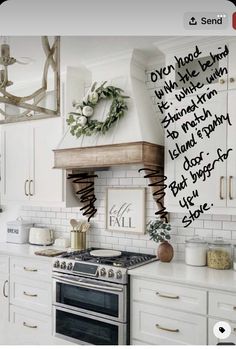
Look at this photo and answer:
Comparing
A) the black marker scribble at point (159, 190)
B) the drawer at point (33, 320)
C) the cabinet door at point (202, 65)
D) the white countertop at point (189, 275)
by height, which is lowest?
the drawer at point (33, 320)

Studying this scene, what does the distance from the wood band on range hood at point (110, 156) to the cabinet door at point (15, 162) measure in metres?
0.44

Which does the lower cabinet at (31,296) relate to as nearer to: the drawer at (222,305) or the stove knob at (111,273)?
the stove knob at (111,273)

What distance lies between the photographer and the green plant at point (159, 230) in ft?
6.22

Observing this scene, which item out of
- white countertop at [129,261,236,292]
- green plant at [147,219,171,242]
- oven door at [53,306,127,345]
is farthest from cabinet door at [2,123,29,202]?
white countertop at [129,261,236,292]

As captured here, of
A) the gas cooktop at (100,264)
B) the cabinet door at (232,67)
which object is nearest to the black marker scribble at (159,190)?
the gas cooktop at (100,264)

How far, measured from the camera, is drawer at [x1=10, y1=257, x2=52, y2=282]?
2086mm

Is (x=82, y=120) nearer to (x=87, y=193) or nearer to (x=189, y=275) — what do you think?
(x=87, y=193)

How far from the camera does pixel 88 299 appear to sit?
1816mm

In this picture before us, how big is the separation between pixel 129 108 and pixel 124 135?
0.17 m

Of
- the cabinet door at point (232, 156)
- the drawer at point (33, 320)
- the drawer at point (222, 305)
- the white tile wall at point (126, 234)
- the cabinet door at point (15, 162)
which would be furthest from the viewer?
the cabinet door at point (15, 162)

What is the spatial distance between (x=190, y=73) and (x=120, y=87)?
42cm

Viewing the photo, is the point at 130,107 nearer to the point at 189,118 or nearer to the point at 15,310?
the point at 189,118

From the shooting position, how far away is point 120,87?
198 centimetres

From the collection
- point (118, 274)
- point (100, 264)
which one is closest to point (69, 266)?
point (100, 264)
